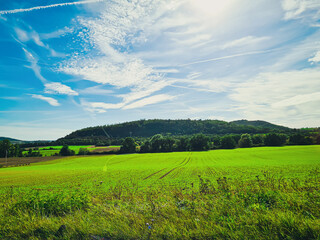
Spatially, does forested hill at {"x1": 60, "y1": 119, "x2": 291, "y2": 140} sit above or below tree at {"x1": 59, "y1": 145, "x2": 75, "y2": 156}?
above

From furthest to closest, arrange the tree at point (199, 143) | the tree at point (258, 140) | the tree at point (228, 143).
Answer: the tree at point (258, 140) → the tree at point (199, 143) → the tree at point (228, 143)

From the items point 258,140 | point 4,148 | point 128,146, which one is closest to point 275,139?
point 258,140

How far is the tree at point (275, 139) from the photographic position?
323ft

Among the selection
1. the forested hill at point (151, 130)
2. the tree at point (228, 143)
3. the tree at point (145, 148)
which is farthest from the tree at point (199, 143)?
the forested hill at point (151, 130)

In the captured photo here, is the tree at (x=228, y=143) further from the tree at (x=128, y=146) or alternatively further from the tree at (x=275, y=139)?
the tree at (x=128, y=146)

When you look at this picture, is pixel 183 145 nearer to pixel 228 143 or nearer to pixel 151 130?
pixel 228 143

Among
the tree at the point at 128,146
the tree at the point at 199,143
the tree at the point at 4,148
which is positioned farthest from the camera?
the tree at the point at 199,143

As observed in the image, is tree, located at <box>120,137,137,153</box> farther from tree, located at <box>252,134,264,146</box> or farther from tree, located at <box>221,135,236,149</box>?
tree, located at <box>252,134,264,146</box>

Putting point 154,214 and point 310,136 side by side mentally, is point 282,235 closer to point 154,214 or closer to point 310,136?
point 154,214

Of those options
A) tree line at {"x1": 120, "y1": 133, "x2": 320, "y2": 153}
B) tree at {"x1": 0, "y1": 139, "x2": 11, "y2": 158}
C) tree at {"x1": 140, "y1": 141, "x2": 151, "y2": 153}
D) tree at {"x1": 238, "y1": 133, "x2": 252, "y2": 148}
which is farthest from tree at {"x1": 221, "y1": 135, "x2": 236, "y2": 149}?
tree at {"x1": 0, "y1": 139, "x2": 11, "y2": 158}

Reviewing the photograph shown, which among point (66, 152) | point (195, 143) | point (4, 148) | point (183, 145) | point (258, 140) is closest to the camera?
point (4, 148)

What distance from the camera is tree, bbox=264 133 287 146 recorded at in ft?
323

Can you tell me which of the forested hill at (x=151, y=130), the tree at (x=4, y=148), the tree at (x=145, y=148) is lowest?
the tree at (x=145, y=148)

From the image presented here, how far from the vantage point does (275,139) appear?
328 feet
